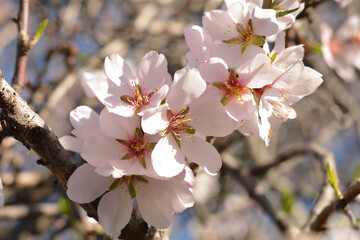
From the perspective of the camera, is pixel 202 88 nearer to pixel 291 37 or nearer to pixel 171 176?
pixel 171 176

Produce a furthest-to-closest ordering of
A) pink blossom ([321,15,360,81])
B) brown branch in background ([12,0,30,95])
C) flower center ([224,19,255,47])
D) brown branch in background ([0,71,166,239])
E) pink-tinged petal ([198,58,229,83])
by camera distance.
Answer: pink blossom ([321,15,360,81]) → brown branch in background ([12,0,30,95]) → flower center ([224,19,255,47]) → pink-tinged petal ([198,58,229,83]) → brown branch in background ([0,71,166,239])

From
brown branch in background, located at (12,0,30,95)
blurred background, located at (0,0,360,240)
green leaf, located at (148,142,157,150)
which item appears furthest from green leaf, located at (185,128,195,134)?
brown branch in background, located at (12,0,30,95)

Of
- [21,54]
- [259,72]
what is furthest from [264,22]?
[21,54]

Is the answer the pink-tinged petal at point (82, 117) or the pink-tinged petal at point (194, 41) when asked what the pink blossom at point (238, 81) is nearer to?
the pink-tinged petal at point (194, 41)

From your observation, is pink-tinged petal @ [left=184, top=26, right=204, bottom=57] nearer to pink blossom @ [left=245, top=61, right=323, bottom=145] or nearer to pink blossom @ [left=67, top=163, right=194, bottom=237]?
pink blossom @ [left=245, top=61, right=323, bottom=145]

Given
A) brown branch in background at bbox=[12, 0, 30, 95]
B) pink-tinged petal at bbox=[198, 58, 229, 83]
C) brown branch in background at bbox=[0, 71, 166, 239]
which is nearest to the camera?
brown branch in background at bbox=[0, 71, 166, 239]

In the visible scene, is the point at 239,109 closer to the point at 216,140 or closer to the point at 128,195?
the point at 128,195

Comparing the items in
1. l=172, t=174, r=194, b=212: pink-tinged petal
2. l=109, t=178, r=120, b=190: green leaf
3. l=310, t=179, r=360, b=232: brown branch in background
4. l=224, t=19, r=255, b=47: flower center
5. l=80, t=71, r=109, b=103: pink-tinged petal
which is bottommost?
l=310, t=179, r=360, b=232: brown branch in background
